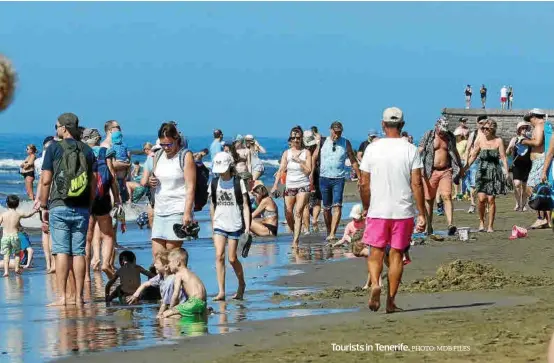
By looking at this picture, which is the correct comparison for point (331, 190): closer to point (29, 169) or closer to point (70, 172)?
point (29, 169)

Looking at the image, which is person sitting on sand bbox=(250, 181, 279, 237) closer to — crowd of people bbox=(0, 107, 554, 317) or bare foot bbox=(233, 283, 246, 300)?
crowd of people bbox=(0, 107, 554, 317)

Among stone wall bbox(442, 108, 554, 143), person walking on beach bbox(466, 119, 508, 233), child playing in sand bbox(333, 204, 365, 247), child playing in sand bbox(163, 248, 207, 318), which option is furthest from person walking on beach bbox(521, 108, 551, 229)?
stone wall bbox(442, 108, 554, 143)

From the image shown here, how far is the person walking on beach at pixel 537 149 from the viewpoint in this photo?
15002 millimetres

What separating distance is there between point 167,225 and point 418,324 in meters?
3.55

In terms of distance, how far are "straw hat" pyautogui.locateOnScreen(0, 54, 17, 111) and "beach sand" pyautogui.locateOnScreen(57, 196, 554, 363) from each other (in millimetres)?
4053

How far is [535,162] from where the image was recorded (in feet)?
56.8

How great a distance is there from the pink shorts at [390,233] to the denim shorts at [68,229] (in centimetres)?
293

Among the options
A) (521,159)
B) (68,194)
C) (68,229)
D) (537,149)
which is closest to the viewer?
(68,194)

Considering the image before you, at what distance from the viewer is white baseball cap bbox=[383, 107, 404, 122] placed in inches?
385

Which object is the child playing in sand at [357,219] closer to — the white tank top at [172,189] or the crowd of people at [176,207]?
the crowd of people at [176,207]

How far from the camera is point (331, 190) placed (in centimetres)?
1828

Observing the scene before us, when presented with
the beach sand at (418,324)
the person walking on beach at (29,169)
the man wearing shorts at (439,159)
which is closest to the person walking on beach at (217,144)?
the person walking on beach at (29,169)

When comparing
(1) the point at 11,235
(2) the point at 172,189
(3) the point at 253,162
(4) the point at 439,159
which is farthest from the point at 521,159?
(2) the point at 172,189

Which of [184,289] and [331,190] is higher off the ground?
[331,190]
